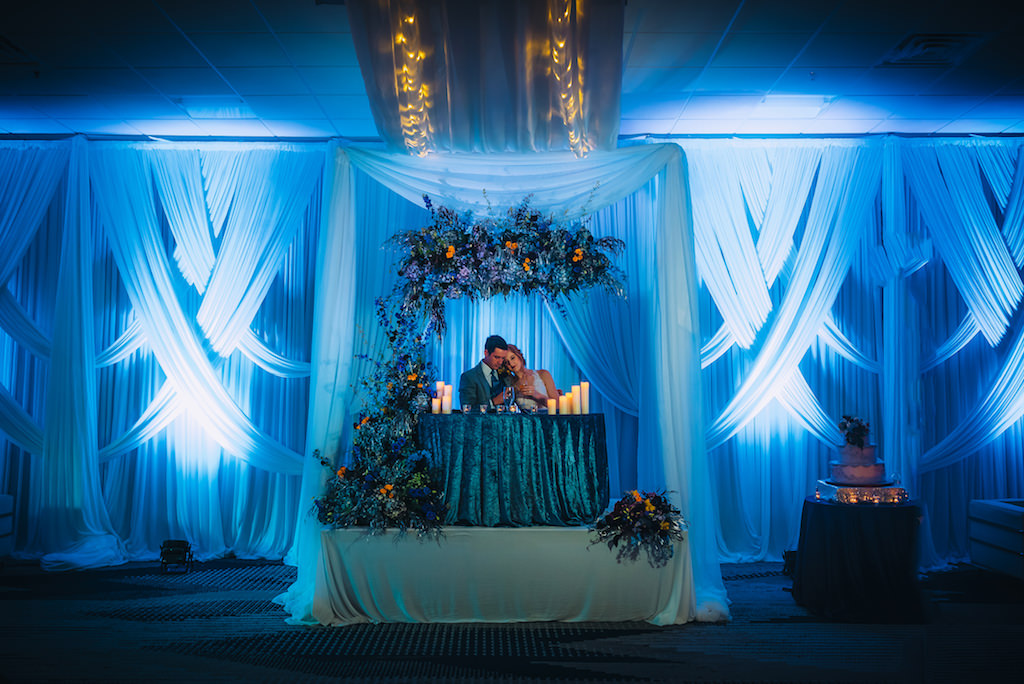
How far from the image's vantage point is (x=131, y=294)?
7758mm

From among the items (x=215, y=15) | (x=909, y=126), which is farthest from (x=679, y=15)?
(x=909, y=126)

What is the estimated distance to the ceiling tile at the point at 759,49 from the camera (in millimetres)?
5789

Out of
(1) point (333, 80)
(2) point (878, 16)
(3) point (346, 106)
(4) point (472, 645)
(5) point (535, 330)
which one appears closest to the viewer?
(4) point (472, 645)

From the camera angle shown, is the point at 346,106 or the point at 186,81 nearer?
the point at 186,81

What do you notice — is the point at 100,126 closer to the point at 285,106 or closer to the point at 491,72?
the point at 285,106

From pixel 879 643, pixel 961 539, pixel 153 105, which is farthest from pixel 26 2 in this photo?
pixel 961 539

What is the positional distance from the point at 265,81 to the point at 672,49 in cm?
354

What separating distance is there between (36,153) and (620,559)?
297 inches

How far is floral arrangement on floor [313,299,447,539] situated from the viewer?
5.45 meters

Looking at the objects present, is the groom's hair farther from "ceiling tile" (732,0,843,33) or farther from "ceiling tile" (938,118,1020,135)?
"ceiling tile" (938,118,1020,135)

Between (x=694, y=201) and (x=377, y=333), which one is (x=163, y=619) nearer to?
(x=377, y=333)

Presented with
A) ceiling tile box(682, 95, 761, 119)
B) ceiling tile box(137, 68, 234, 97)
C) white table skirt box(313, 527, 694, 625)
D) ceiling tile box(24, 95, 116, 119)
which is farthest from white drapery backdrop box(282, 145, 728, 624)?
ceiling tile box(24, 95, 116, 119)

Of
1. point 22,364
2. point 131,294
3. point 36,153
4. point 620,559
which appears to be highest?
point 36,153

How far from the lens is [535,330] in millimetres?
7664
